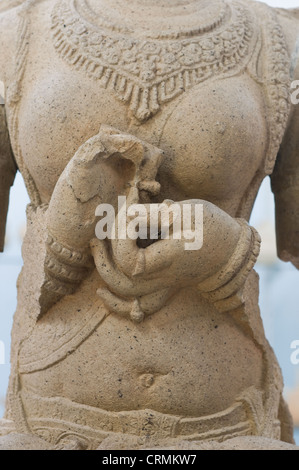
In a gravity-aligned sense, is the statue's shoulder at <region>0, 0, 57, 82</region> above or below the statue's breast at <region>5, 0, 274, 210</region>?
above

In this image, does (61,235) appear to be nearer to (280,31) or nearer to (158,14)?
(158,14)

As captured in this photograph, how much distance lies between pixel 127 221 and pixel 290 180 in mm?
671

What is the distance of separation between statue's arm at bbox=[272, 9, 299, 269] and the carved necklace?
0.20 m

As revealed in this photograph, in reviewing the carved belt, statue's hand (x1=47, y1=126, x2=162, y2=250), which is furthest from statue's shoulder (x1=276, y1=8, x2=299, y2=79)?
the carved belt

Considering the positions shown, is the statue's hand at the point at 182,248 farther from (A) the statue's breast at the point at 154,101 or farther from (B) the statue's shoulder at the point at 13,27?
(B) the statue's shoulder at the point at 13,27

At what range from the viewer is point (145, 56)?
231 cm

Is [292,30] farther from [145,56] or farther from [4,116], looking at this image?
[4,116]

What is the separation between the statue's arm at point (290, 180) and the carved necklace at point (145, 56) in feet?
0.67

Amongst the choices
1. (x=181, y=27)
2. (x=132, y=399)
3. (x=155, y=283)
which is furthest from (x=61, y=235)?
(x=181, y=27)

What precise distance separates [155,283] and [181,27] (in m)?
0.69

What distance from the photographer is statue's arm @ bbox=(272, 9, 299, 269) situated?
254 centimetres

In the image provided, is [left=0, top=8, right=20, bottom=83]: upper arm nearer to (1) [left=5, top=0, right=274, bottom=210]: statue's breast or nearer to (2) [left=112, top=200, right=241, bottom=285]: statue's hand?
(1) [left=5, top=0, right=274, bottom=210]: statue's breast

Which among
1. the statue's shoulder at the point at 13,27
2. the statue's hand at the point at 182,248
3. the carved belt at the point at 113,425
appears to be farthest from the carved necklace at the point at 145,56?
the carved belt at the point at 113,425

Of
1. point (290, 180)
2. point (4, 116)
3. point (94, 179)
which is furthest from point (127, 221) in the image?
point (290, 180)
